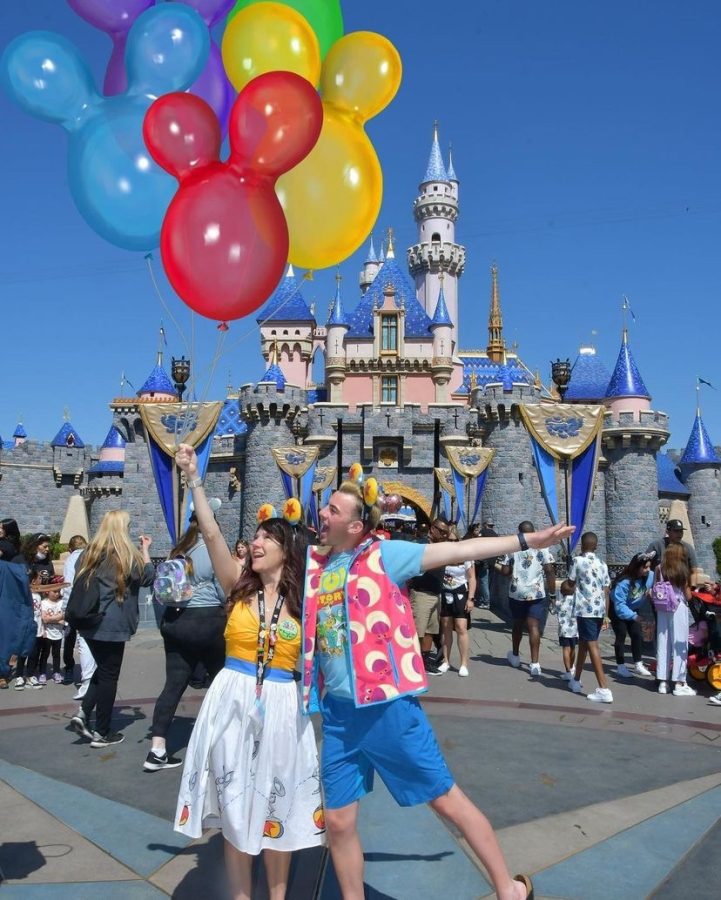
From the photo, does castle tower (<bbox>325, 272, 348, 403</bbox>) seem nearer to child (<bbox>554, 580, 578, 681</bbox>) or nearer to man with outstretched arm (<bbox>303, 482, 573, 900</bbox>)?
child (<bbox>554, 580, 578, 681</bbox>)

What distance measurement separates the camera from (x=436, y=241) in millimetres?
40719

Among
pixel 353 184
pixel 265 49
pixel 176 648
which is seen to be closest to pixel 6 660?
pixel 176 648

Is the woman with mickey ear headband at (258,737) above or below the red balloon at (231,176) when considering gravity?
below

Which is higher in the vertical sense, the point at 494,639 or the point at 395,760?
the point at 395,760

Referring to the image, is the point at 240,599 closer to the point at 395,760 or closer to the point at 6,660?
the point at 395,760

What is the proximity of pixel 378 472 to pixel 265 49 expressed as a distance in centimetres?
1955

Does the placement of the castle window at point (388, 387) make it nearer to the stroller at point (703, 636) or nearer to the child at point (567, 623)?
the child at point (567, 623)

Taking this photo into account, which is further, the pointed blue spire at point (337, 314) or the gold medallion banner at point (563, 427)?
the pointed blue spire at point (337, 314)

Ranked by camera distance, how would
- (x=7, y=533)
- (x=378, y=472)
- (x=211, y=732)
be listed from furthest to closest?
(x=378, y=472)
(x=7, y=533)
(x=211, y=732)

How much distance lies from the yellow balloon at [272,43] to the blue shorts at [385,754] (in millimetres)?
3451

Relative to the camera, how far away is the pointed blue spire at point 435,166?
1654 inches

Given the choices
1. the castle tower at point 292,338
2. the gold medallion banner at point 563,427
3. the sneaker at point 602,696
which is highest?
the castle tower at point 292,338

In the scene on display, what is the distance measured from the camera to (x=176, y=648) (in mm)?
4145

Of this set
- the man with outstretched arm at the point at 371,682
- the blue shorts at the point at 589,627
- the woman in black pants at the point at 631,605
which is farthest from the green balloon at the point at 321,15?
the woman in black pants at the point at 631,605
